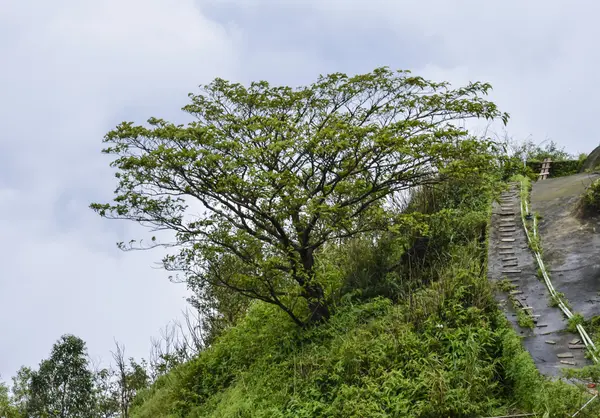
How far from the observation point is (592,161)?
1491 centimetres

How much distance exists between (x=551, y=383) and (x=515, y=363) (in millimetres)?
648

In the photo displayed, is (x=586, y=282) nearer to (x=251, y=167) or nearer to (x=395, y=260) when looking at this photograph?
(x=395, y=260)

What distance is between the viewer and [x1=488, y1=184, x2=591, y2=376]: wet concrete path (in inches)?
280

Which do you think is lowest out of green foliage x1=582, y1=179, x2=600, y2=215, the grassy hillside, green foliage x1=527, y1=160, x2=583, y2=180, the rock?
the grassy hillside

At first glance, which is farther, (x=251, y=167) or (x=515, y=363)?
(x=251, y=167)

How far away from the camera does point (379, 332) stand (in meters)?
8.23

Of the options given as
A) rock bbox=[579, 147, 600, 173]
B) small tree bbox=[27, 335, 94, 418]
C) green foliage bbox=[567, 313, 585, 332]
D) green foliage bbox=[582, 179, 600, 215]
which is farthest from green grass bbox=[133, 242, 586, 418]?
small tree bbox=[27, 335, 94, 418]

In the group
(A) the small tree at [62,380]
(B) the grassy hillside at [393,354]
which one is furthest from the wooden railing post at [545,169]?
(A) the small tree at [62,380]

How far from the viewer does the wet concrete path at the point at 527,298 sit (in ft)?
23.3

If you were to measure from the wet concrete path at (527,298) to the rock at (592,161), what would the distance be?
4220mm

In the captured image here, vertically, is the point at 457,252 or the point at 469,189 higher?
the point at 469,189

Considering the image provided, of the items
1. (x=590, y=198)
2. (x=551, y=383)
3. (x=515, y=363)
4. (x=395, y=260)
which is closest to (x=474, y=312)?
(x=515, y=363)

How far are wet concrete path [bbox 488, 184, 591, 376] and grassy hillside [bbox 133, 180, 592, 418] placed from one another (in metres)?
0.23

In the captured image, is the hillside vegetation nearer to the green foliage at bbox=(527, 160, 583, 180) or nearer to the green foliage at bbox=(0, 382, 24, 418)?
the green foliage at bbox=(527, 160, 583, 180)
